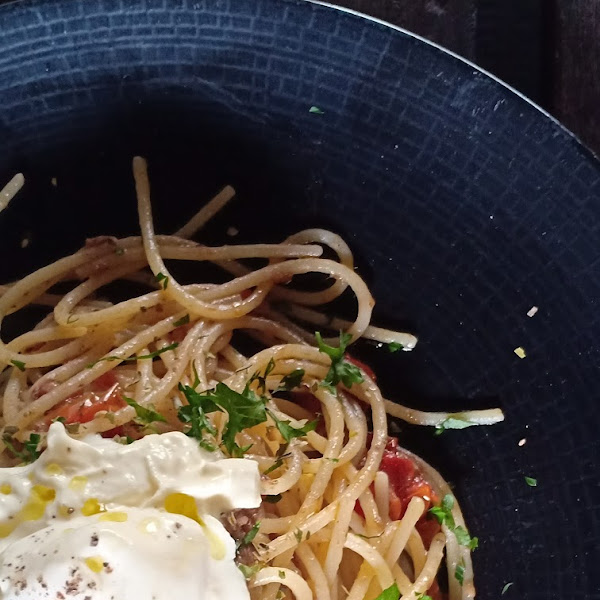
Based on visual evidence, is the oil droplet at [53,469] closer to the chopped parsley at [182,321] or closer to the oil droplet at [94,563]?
the oil droplet at [94,563]

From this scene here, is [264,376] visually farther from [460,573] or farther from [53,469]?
[460,573]

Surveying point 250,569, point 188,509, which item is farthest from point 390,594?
point 188,509

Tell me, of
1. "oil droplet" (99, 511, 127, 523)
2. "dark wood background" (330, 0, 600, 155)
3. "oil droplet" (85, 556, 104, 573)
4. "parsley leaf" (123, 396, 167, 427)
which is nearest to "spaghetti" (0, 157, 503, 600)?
"parsley leaf" (123, 396, 167, 427)

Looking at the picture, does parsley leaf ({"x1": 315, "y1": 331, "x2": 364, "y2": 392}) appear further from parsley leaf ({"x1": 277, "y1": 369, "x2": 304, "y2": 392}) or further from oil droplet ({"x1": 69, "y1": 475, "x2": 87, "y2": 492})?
oil droplet ({"x1": 69, "y1": 475, "x2": 87, "y2": 492})

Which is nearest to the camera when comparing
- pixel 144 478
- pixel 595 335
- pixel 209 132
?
pixel 144 478

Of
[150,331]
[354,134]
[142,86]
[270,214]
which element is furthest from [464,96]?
[150,331]

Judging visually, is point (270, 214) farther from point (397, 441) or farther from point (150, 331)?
point (397, 441)
